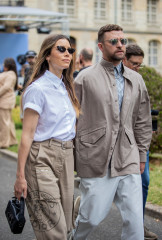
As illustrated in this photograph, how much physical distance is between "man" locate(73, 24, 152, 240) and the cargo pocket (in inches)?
21.3

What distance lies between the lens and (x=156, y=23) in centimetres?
4350

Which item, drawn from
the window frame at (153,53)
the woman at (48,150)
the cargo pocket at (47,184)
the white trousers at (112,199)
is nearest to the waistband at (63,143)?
the woman at (48,150)

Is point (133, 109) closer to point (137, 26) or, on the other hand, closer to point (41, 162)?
point (41, 162)

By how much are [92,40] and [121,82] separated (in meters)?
37.2

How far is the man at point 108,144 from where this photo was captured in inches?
155

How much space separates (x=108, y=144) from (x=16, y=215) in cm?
99

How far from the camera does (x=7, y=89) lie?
1106 cm

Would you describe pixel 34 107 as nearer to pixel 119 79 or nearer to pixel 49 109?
pixel 49 109

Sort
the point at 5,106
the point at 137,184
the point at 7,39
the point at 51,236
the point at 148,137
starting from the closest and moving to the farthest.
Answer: the point at 51,236 → the point at 137,184 → the point at 148,137 → the point at 5,106 → the point at 7,39

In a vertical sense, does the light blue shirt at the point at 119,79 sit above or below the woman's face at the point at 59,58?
below

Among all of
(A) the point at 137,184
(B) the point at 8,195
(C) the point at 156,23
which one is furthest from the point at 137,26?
(A) the point at 137,184

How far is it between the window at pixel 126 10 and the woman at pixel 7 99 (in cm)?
3247

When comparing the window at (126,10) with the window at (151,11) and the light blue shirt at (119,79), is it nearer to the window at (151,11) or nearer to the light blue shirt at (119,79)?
the window at (151,11)

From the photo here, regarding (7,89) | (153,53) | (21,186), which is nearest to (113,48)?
(21,186)
